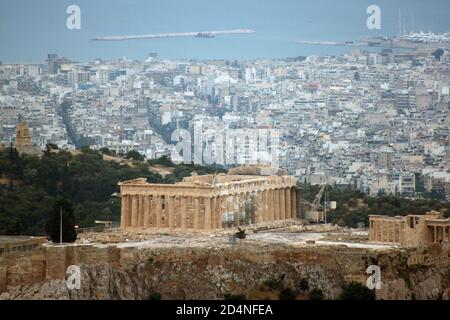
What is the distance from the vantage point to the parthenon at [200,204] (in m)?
93.6

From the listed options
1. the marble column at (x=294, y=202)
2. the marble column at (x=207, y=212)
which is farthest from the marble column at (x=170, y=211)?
the marble column at (x=294, y=202)

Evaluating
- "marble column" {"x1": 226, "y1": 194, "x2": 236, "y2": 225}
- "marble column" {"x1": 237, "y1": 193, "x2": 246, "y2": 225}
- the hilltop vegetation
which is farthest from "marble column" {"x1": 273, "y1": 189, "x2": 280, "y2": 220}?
the hilltop vegetation

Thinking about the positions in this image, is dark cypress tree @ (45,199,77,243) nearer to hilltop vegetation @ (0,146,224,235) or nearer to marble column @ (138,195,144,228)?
marble column @ (138,195,144,228)

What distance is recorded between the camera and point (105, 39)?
504 ft

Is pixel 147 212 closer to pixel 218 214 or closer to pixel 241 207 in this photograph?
pixel 218 214

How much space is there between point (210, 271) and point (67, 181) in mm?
25121

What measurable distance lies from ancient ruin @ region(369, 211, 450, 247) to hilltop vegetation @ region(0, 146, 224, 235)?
13.8 meters

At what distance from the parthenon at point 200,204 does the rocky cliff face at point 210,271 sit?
744 cm

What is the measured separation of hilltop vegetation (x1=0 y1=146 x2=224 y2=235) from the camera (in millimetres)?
100750

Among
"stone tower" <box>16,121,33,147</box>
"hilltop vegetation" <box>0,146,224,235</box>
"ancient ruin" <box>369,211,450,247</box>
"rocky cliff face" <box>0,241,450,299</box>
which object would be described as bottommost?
"rocky cliff face" <box>0,241,450,299</box>

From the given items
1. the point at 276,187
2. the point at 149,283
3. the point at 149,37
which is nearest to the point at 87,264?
the point at 149,283

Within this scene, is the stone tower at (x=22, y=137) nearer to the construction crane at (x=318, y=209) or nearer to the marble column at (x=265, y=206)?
the construction crane at (x=318, y=209)
